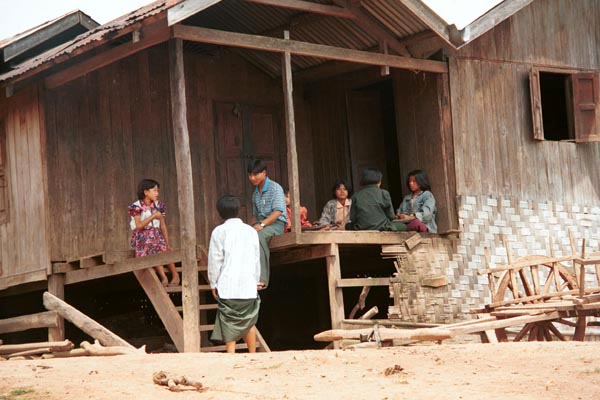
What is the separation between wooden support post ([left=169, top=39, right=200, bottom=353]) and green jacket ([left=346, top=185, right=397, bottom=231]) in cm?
241

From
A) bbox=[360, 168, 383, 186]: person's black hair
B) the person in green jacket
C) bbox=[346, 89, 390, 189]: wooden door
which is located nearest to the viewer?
the person in green jacket

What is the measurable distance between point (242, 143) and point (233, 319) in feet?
15.6

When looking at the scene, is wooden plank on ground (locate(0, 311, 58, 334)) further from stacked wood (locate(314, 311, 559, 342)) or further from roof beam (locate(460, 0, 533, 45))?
roof beam (locate(460, 0, 533, 45))

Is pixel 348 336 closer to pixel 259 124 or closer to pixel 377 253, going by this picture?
pixel 377 253

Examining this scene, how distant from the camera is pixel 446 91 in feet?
47.2

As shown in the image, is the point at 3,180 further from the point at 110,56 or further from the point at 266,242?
the point at 266,242

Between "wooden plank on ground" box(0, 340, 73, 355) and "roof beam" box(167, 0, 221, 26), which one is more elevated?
"roof beam" box(167, 0, 221, 26)

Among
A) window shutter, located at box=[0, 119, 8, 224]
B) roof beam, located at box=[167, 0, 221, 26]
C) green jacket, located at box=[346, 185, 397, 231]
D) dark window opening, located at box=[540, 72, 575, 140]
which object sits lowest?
green jacket, located at box=[346, 185, 397, 231]

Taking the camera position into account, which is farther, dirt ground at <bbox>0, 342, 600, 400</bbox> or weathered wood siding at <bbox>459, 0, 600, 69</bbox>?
weathered wood siding at <bbox>459, 0, 600, 69</bbox>

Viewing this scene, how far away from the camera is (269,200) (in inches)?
510

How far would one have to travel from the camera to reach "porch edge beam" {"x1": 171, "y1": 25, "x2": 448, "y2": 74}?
12.2m

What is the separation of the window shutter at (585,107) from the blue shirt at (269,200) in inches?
197

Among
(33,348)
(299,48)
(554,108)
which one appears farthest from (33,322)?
(554,108)

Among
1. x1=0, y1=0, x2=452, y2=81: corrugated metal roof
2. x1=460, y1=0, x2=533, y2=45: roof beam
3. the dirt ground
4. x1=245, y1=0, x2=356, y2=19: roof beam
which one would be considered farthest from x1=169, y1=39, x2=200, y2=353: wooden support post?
x1=460, y1=0, x2=533, y2=45: roof beam
